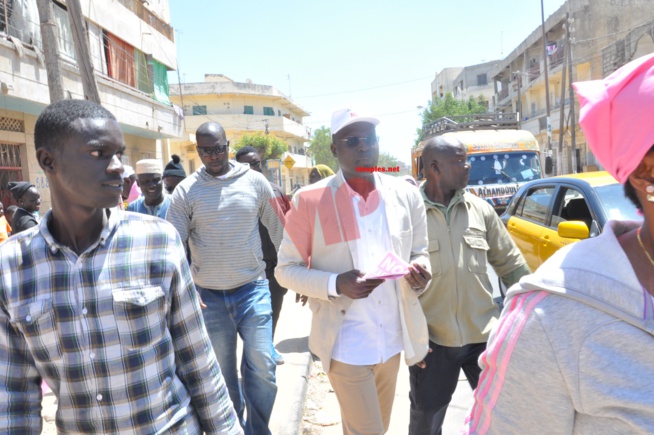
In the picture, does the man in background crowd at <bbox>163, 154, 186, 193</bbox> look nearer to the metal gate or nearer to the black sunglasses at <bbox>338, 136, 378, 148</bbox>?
the black sunglasses at <bbox>338, 136, 378, 148</bbox>

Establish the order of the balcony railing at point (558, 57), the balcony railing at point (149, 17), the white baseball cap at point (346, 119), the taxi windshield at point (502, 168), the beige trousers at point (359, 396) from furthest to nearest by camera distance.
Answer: the balcony railing at point (558, 57) → the balcony railing at point (149, 17) → the taxi windshield at point (502, 168) → the white baseball cap at point (346, 119) → the beige trousers at point (359, 396)

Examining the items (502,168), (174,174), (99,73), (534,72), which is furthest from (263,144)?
(174,174)

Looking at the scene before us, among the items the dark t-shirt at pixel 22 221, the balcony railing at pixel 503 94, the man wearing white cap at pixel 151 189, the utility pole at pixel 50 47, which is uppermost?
the balcony railing at pixel 503 94

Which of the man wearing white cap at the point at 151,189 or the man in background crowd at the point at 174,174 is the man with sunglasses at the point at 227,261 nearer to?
the man wearing white cap at the point at 151,189

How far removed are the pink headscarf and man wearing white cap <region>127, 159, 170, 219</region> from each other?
370 centimetres

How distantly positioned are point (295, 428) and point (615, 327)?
314 cm

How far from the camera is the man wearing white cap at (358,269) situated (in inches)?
95.0

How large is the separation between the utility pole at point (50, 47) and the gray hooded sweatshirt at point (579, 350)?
7938mm

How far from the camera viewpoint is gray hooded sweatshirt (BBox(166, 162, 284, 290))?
331cm

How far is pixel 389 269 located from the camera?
2234mm

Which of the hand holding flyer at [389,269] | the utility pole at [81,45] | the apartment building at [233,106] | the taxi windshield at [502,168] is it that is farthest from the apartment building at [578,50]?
the hand holding flyer at [389,269]

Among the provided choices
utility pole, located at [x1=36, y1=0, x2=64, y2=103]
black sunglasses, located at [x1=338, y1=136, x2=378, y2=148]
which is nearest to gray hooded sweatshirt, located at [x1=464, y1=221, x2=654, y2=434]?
black sunglasses, located at [x1=338, y1=136, x2=378, y2=148]

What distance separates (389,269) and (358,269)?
227mm

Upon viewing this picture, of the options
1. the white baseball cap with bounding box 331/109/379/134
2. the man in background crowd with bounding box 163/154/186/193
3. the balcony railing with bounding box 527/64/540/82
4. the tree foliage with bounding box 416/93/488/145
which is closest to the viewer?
the white baseball cap with bounding box 331/109/379/134
